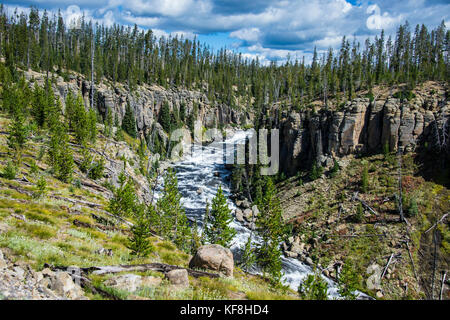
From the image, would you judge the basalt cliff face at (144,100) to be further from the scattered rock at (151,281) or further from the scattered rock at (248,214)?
the scattered rock at (151,281)

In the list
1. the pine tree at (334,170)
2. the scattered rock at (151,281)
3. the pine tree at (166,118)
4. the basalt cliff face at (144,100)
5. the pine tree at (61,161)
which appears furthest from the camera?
the pine tree at (166,118)

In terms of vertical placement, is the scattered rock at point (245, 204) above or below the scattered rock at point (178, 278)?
below

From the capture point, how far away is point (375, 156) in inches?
2381

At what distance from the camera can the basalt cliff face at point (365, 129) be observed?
57312mm

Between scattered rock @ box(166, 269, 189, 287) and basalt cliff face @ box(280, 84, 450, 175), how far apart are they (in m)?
58.0

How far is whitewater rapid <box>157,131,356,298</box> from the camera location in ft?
137

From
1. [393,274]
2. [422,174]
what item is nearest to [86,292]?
[393,274]

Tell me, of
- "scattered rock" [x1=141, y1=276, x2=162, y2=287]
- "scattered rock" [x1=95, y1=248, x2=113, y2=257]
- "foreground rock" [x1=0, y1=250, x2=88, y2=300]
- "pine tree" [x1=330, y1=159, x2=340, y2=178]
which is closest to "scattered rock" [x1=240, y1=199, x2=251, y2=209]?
"pine tree" [x1=330, y1=159, x2=340, y2=178]

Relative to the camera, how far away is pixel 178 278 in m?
11.4

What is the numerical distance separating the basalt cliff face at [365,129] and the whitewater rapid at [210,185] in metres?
19.6

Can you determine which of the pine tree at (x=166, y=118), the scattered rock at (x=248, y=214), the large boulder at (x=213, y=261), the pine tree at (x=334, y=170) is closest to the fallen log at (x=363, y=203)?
the pine tree at (x=334, y=170)
